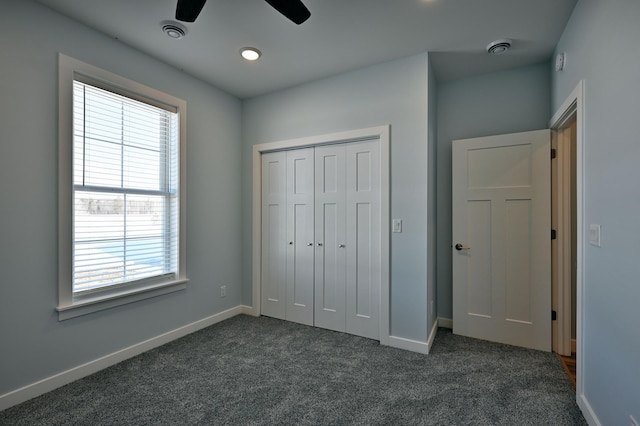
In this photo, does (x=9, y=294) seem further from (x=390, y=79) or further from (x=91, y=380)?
(x=390, y=79)

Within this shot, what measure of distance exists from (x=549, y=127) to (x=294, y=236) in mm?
2733

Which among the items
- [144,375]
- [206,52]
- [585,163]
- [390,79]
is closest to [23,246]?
[144,375]

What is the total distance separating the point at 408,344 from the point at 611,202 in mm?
1851

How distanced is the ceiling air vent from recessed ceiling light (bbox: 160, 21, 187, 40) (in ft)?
8.19

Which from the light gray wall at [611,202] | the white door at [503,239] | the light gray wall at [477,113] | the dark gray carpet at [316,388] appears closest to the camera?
the light gray wall at [611,202]

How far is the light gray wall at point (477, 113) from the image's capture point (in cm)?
289

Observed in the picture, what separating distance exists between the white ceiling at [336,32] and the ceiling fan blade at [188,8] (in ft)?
1.39

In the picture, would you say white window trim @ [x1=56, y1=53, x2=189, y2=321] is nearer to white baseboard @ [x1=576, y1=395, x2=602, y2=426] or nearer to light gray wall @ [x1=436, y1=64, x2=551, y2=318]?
light gray wall @ [x1=436, y1=64, x2=551, y2=318]

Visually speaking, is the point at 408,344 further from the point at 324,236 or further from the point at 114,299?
the point at 114,299

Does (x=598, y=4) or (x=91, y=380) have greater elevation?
(x=598, y=4)

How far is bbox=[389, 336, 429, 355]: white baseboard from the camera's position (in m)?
2.65

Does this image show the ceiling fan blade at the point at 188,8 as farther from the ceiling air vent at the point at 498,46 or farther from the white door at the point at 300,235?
the ceiling air vent at the point at 498,46

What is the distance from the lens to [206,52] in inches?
105

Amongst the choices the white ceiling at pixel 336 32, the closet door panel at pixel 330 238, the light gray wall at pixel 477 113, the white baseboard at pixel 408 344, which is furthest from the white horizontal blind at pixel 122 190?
the light gray wall at pixel 477 113
